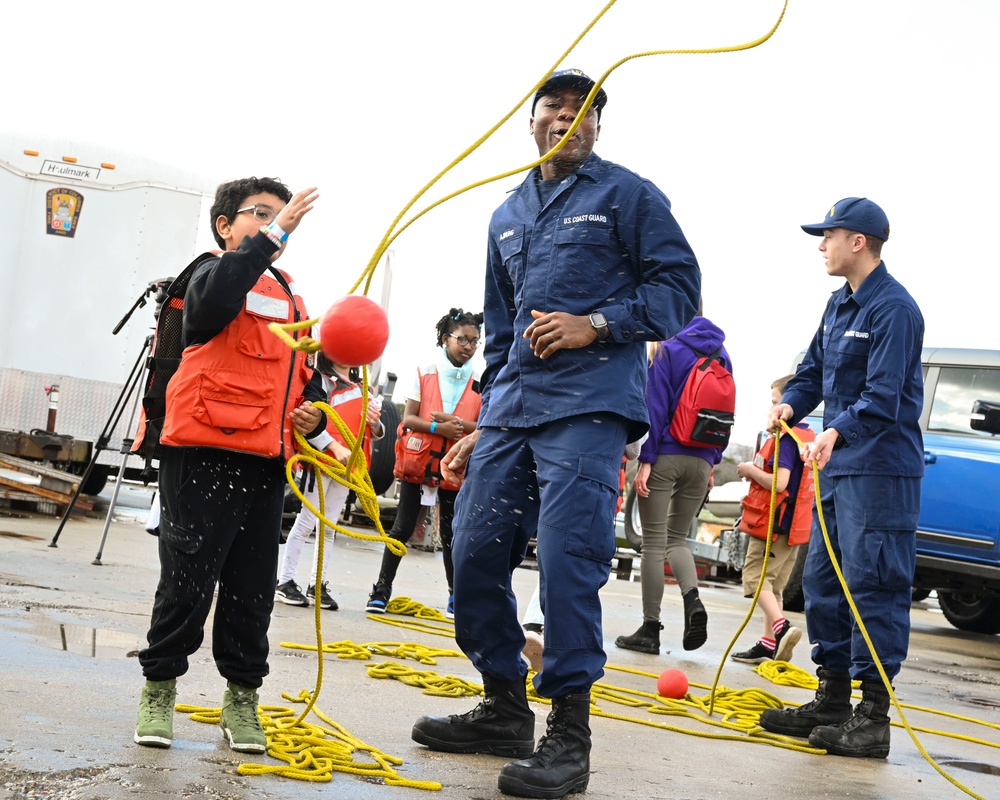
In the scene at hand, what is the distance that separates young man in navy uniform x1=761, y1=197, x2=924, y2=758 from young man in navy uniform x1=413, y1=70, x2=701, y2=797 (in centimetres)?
123

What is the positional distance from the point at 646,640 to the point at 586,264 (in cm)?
388

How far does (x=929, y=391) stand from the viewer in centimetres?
1071

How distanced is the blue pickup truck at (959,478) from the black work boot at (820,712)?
5511mm

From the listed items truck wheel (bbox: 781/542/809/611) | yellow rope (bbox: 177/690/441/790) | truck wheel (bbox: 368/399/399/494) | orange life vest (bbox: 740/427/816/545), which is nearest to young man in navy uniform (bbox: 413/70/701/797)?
yellow rope (bbox: 177/690/441/790)

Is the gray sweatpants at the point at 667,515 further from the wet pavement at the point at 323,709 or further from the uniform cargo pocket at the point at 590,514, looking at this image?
the uniform cargo pocket at the point at 590,514

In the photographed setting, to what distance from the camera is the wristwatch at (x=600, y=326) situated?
11.6 feet

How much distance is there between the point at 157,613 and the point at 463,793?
3.43ft

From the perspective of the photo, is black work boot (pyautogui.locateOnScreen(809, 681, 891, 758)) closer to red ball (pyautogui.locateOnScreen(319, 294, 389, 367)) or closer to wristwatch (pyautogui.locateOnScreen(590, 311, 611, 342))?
wristwatch (pyautogui.locateOnScreen(590, 311, 611, 342))

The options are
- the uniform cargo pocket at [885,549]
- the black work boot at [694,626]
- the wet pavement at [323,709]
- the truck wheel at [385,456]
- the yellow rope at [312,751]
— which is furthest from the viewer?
the truck wheel at [385,456]

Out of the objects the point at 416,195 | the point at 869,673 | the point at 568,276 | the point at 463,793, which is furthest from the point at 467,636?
the point at 869,673

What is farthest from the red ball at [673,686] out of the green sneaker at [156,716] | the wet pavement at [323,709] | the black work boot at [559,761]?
the green sneaker at [156,716]

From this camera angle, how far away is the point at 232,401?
338 cm

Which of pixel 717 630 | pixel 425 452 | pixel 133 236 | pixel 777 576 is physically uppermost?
pixel 133 236

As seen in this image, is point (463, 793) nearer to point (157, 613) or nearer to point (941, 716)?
point (157, 613)
